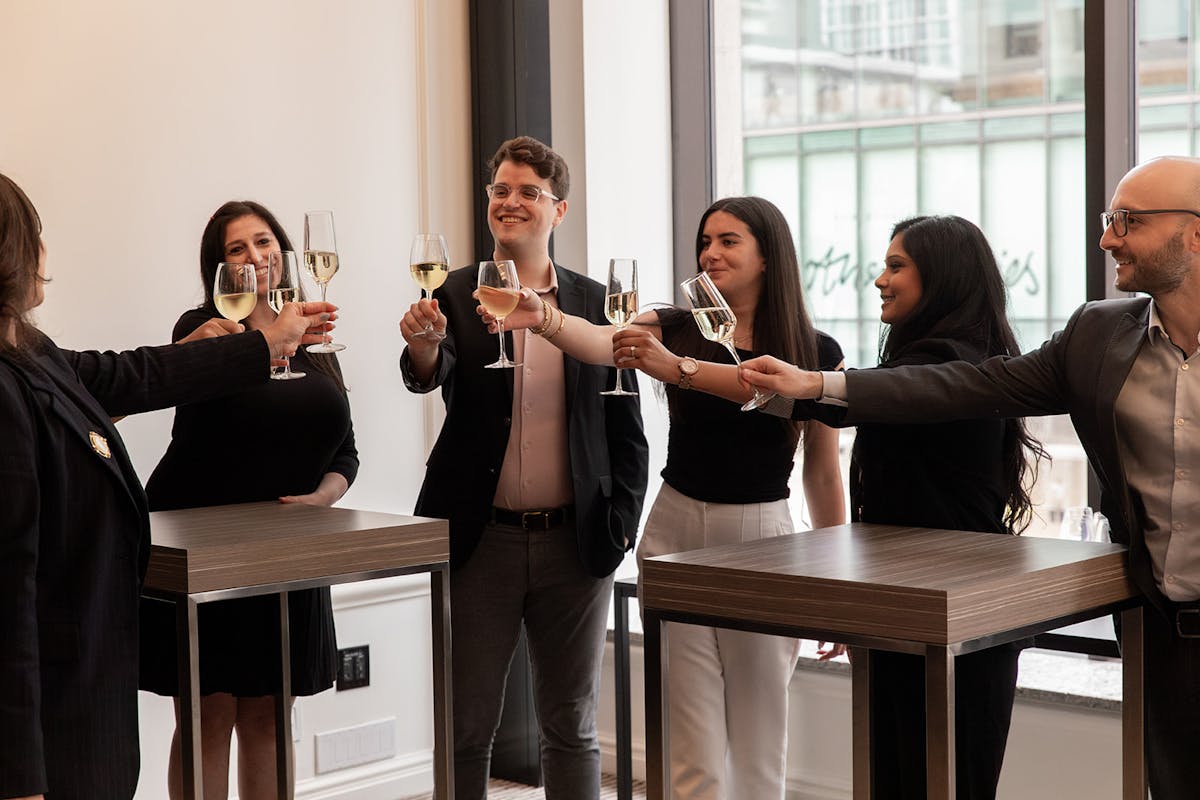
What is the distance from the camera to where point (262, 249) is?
9.21 ft

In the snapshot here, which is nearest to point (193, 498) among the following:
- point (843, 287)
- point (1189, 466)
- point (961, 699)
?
point (961, 699)

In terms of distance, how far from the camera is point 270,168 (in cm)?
352

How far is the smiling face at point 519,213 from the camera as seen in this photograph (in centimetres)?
281

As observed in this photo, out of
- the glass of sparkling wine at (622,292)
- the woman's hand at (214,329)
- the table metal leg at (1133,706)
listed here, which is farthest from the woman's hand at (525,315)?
the table metal leg at (1133,706)

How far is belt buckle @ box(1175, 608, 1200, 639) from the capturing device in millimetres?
2105

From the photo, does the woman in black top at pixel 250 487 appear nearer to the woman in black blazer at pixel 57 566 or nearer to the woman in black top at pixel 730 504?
the woman in black top at pixel 730 504

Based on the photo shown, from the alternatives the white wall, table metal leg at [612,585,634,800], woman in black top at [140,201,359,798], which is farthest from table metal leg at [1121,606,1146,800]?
the white wall

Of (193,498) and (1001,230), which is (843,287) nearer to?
(1001,230)

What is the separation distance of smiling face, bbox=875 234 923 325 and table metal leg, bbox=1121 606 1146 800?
0.65 metres

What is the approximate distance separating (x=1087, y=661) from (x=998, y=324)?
141 cm

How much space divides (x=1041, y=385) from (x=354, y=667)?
85.3 inches

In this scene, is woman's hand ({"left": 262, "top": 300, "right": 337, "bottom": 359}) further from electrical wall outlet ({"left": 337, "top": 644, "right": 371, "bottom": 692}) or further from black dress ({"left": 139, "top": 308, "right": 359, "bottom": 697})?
electrical wall outlet ({"left": 337, "top": 644, "right": 371, "bottom": 692})

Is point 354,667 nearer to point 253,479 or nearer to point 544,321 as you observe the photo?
point 253,479

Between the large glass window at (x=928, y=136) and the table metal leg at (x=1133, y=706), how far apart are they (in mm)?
1122
